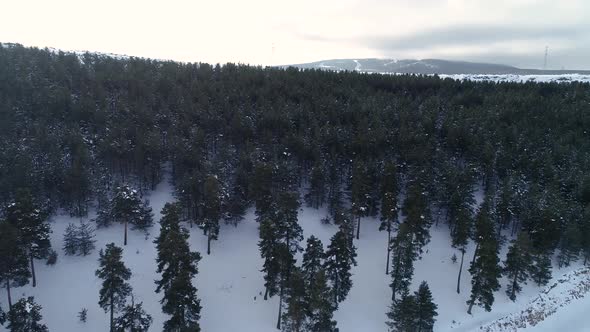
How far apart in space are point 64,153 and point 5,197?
1376 centimetres

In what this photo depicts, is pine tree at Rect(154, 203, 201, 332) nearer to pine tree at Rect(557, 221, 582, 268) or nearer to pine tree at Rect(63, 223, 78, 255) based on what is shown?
pine tree at Rect(63, 223, 78, 255)

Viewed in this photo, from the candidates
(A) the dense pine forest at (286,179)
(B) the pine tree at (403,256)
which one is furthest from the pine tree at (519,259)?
(B) the pine tree at (403,256)

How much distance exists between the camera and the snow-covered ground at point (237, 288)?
4112 centimetres

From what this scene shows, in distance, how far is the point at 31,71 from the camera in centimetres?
8562

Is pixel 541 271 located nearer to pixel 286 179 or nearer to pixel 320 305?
pixel 320 305

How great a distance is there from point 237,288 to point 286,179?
19.7 m

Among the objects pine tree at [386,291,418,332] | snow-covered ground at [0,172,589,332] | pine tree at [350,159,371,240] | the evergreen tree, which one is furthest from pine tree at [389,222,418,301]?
the evergreen tree

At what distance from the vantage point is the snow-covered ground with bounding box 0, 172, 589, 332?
41.1m

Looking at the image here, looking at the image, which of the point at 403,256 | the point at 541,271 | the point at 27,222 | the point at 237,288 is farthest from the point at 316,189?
the point at 27,222

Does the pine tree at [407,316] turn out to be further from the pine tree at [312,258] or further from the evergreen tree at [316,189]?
Result: the evergreen tree at [316,189]

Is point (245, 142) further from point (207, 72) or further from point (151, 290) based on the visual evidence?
point (207, 72)

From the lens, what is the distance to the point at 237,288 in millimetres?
46812

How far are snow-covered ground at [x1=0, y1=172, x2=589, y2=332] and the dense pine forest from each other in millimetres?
1583

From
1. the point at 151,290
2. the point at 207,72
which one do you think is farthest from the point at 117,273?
the point at 207,72
